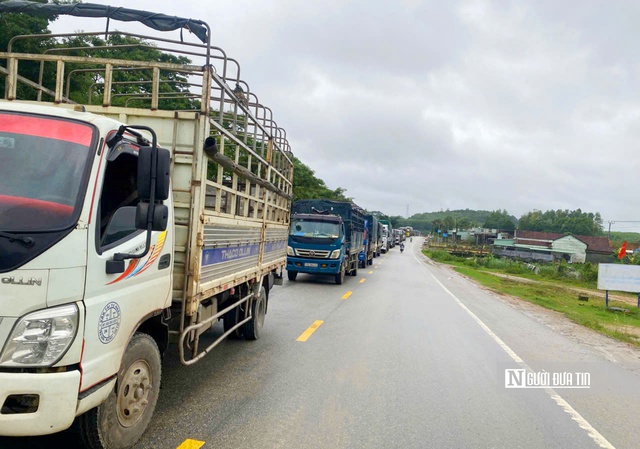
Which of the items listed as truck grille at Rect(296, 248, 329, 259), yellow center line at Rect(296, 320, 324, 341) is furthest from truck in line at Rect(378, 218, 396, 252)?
yellow center line at Rect(296, 320, 324, 341)

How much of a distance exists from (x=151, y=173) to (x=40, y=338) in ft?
3.78

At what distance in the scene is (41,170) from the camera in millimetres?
2914

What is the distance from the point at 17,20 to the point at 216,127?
16.0 m

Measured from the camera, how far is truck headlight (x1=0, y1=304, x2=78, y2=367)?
2539mm

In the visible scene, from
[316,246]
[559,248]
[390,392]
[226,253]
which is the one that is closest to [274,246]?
[226,253]

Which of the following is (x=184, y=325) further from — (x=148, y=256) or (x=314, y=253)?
(x=314, y=253)

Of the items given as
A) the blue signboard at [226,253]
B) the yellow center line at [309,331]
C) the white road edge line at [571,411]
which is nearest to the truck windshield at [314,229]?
the yellow center line at [309,331]

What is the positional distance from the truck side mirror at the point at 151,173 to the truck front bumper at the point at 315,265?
13.1 metres

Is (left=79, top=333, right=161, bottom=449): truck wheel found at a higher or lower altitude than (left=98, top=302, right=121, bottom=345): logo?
lower

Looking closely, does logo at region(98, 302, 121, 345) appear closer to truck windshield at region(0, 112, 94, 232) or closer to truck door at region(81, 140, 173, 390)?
truck door at region(81, 140, 173, 390)

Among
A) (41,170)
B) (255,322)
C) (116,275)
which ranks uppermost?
(41,170)

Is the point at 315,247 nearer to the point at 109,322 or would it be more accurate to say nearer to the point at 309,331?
Result: the point at 309,331

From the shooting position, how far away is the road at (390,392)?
4180 millimetres

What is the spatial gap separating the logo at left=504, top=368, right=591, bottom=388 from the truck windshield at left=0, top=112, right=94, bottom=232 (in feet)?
17.7
